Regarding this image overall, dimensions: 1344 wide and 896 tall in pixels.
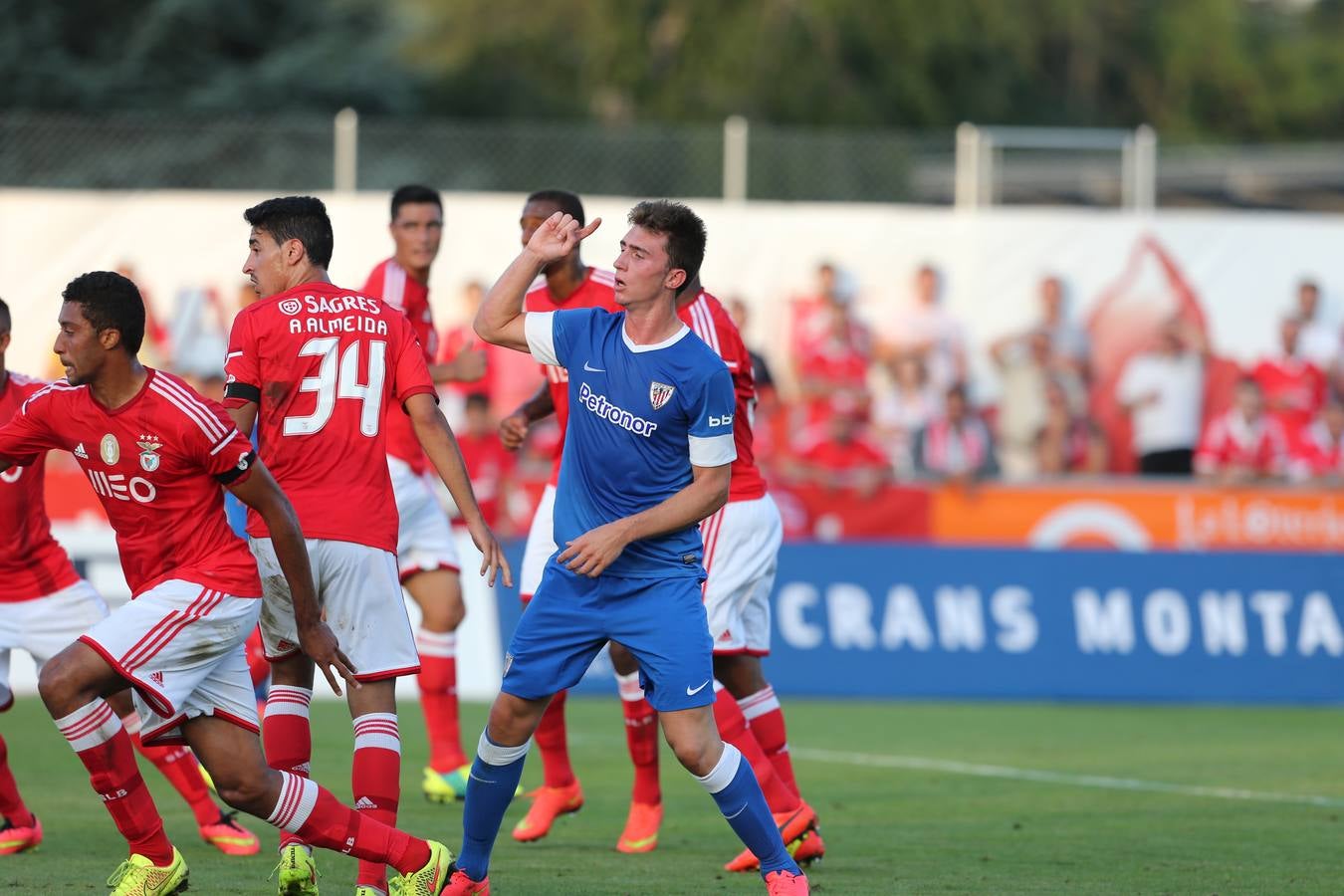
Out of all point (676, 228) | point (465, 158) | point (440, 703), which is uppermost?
point (465, 158)

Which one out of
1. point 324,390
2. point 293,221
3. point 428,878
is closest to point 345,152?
point 293,221

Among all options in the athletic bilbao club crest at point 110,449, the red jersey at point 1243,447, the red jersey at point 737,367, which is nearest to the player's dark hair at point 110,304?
the athletic bilbao club crest at point 110,449

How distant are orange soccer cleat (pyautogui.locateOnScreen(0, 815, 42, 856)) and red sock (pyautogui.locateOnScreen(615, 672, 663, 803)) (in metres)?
2.40

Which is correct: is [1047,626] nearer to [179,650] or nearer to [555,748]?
[555,748]

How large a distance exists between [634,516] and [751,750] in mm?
1801

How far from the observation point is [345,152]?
761 inches

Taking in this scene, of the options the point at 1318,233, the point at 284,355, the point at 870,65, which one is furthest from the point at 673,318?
the point at 870,65

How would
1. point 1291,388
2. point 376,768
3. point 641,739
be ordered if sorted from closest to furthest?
point 376,768 < point 641,739 < point 1291,388

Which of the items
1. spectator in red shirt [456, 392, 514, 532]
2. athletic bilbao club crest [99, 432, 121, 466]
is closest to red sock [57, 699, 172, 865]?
athletic bilbao club crest [99, 432, 121, 466]

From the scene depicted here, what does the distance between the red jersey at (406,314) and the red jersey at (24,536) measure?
1881 mm

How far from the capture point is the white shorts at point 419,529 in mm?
9211

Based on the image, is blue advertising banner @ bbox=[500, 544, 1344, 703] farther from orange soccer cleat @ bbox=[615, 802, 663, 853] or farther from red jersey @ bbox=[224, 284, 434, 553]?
red jersey @ bbox=[224, 284, 434, 553]

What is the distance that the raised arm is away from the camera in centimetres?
638

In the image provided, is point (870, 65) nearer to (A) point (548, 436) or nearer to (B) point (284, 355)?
(A) point (548, 436)
